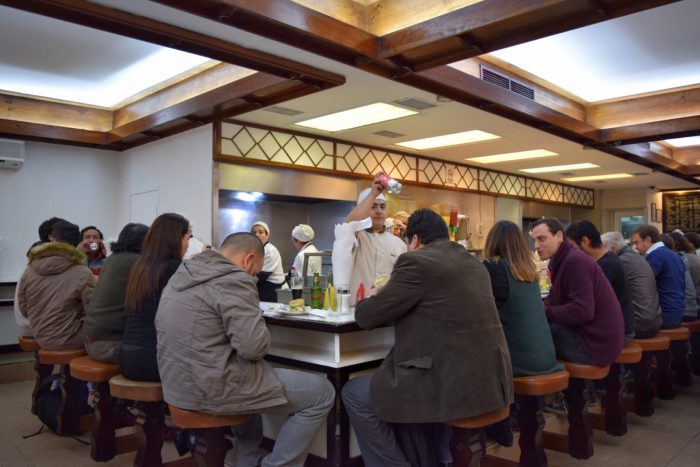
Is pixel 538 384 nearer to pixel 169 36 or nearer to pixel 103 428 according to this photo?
pixel 103 428

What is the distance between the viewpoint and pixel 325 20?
13.0 feet

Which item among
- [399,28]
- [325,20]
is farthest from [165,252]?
[399,28]

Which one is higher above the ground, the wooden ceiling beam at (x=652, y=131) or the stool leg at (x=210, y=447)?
the wooden ceiling beam at (x=652, y=131)

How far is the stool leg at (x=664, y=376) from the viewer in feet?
17.0

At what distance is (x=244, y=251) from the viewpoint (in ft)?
9.12

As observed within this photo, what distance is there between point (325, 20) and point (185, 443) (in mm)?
2842

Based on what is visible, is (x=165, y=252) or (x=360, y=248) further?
(x=360, y=248)

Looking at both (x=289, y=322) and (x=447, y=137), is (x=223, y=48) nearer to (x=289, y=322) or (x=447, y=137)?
(x=289, y=322)

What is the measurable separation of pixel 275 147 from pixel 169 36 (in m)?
2.89

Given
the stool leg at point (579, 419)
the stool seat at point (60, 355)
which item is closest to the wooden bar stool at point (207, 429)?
Answer: the stool seat at point (60, 355)

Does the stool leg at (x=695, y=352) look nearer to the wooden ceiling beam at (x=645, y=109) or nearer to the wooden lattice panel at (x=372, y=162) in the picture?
the wooden ceiling beam at (x=645, y=109)

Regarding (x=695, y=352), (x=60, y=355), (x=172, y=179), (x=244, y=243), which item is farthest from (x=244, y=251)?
(x=695, y=352)

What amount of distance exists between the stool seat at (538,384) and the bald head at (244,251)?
1.54 metres

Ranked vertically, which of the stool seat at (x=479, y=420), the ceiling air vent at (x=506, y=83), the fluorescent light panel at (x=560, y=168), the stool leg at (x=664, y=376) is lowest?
the stool leg at (x=664, y=376)
